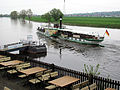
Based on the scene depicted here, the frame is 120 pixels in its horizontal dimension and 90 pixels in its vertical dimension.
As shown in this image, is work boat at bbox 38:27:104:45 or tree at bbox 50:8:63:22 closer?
work boat at bbox 38:27:104:45

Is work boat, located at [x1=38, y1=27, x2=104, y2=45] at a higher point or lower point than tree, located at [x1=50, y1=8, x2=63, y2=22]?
lower

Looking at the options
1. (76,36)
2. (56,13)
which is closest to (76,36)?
(76,36)

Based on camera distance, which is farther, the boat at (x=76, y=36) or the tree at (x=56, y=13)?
the tree at (x=56, y=13)

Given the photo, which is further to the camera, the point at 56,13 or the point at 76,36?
the point at 56,13

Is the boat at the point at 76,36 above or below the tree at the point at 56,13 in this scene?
below

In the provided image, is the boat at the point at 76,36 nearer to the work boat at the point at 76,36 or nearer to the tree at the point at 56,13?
the work boat at the point at 76,36

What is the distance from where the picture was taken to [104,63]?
91.5 ft

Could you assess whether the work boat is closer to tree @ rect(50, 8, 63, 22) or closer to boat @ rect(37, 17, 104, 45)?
boat @ rect(37, 17, 104, 45)

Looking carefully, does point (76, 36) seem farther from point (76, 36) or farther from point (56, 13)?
point (56, 13)

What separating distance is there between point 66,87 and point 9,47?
2204 cm

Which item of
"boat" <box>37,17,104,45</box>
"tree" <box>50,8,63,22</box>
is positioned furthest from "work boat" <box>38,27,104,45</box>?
"tree" <box>50,8,63,22</box>

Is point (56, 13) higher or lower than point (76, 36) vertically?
higher

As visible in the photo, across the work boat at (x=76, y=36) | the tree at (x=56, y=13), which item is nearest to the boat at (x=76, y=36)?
the work boat at (x=76, y=36)

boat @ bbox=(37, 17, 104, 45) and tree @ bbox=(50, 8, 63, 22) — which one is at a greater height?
tree @ bbox=(50, 8, 63, 22)
